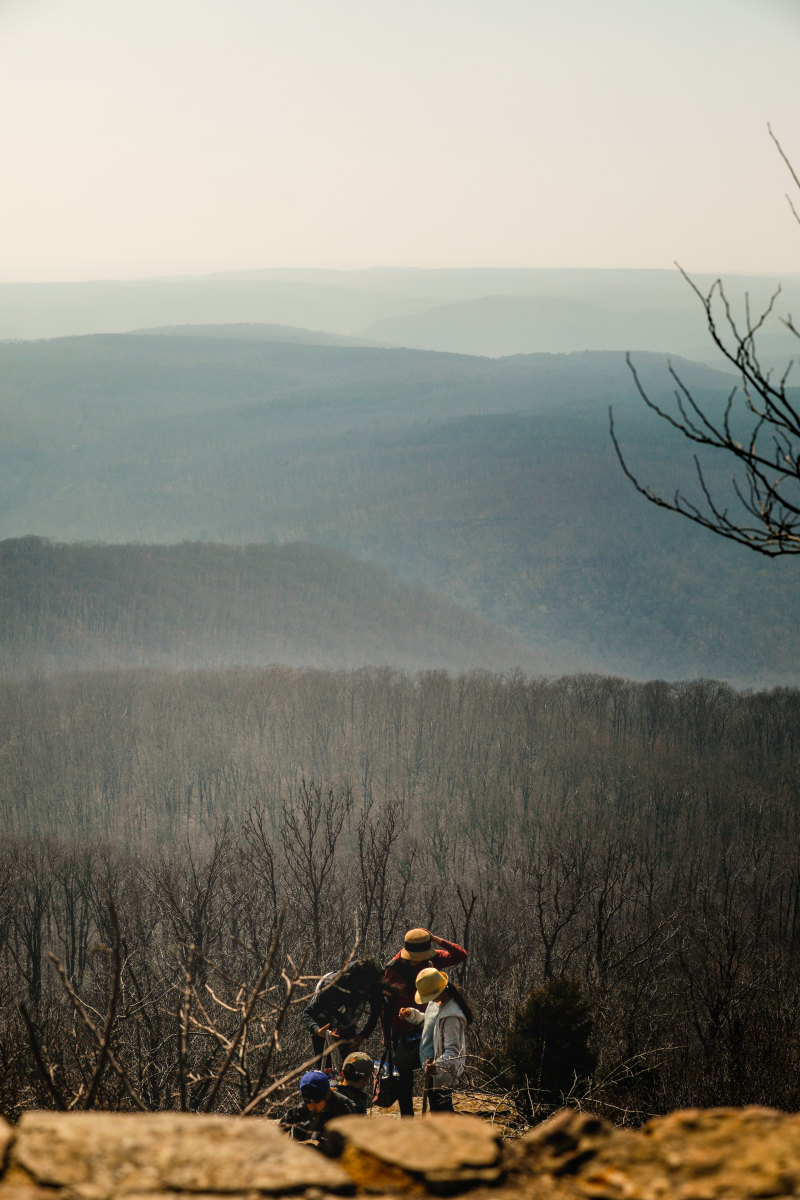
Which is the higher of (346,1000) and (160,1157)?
(160,1157)

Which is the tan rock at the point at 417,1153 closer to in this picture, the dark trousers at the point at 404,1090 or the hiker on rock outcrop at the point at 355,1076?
the hiker on rock outcrop at the point at 355,1076

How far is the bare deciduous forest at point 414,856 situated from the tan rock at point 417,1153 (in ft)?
7.75

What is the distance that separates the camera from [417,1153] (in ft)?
11.3

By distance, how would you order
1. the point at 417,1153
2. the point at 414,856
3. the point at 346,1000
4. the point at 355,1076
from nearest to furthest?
1. the point at 417,1153
2. the point at 355,1076
3. the point at 346,1000
4. the point at 414,856

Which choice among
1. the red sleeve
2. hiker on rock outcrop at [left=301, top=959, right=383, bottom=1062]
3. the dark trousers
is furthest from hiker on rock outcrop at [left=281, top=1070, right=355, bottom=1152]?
the red sleeve

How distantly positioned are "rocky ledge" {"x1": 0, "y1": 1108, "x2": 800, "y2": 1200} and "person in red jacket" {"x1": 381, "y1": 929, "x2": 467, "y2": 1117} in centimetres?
795

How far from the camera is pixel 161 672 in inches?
6900

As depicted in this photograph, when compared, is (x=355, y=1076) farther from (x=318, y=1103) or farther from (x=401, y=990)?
(x=401, y=990)

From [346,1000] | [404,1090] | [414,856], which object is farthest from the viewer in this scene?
[414,856]

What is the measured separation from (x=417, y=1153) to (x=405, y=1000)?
336 inches

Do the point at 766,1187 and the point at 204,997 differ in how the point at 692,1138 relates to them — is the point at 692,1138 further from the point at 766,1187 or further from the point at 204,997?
the point at 204,997

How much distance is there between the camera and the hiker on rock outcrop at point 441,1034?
1043 cm

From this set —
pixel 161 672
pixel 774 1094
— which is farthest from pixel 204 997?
pixel 161 672

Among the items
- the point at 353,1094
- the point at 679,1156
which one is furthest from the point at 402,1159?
the point at 353,1094
